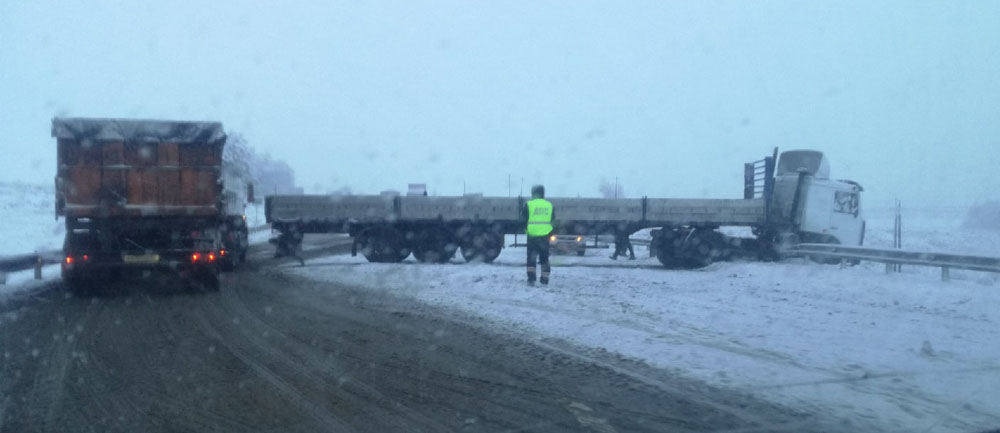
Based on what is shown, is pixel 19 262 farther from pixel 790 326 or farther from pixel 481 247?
pixel 790 326

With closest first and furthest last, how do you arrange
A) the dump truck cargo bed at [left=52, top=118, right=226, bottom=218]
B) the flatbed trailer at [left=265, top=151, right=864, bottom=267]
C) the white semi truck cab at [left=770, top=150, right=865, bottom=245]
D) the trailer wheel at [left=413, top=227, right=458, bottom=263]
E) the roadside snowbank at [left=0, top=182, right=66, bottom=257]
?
the dump truck cargo bed at [left=52, top=118, right=226, bottom=218] < the flatbed trailer at [left=265, top=151, right=864, bottom=267] < the trailer wheel at [left=413, top=227, right=458, bottom=263] < the white semi truck cab at [left=770, top=150, right=865, bottom=245] < the roadside snowbank at [left=0, top=182, right=66, bottom=257]

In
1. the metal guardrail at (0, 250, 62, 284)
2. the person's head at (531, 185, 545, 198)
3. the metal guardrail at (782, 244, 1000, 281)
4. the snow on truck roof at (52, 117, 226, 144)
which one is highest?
the snow on truck roof at (52, 117, 226, 144)

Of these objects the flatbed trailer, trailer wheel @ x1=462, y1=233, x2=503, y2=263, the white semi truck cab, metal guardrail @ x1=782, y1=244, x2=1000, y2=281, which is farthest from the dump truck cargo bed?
the white semi truck cab

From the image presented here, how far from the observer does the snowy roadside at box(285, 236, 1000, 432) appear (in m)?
5.95

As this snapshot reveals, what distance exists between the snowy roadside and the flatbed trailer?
148 inches

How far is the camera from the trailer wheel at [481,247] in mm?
19938

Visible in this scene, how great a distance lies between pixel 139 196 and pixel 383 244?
24.6 feet

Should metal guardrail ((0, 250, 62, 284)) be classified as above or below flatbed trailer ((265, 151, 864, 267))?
below

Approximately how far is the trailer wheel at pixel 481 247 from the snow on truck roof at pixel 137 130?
7.90 m

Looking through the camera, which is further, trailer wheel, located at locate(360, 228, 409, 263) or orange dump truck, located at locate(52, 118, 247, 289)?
Result: trailer wheel, located at locate(360, 228, 409, 263)

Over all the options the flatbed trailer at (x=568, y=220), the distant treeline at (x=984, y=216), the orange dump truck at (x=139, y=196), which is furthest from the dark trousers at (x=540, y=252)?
the distant treeline at (x=984, y=216)

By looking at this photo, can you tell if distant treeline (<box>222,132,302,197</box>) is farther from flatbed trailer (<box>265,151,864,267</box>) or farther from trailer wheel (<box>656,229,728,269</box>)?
trailer wheel (<box>656,229,728,269</box>)

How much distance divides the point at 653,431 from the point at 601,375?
1.60m

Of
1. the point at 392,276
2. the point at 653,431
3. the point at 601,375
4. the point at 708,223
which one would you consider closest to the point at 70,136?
the point at 392,276
